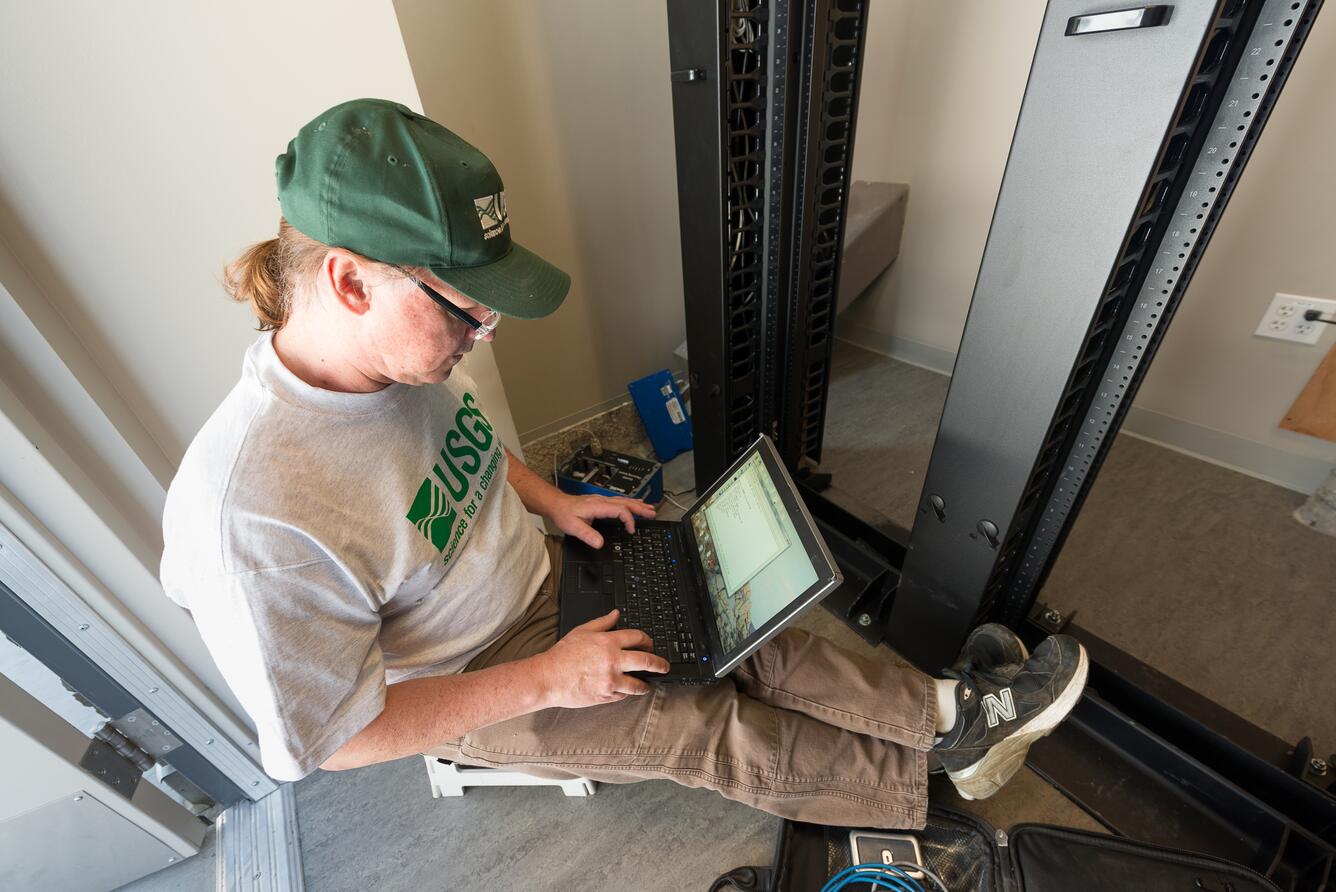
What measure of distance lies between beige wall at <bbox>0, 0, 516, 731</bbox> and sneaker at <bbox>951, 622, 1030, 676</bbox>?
55.9 inches

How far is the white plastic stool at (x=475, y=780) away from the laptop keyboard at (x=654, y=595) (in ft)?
1.35

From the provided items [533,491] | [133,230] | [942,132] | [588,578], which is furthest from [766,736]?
[942,132]

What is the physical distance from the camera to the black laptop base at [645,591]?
0.87 m

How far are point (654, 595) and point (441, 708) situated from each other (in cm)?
38

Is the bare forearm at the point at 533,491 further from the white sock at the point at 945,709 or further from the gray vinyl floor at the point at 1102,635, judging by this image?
the white sock at the point at 945,709

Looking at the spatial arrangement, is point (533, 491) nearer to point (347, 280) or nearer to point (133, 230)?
point (347, 280)

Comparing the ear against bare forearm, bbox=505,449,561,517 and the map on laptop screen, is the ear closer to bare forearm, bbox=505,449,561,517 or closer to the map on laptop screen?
bare forearm, bbox=505,449,561,517

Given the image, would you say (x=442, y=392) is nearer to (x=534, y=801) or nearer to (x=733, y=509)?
(x=733, y=509)

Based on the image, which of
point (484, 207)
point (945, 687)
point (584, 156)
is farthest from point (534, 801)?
point (584, 156)

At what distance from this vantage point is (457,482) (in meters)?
0.83

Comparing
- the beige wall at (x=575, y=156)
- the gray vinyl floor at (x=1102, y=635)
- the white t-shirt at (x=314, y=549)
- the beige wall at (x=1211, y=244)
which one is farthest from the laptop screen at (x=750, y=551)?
the beige wall at (x=1211, y=244)

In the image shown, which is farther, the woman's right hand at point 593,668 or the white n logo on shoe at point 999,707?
the white n logo on shoe at point 999,707

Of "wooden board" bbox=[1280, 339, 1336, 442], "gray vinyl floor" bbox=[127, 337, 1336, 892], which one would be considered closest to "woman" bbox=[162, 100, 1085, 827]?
"gray vinyl floor" bbox=[127, 337, 1336, 892]

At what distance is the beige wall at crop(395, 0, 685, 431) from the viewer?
140 cm
